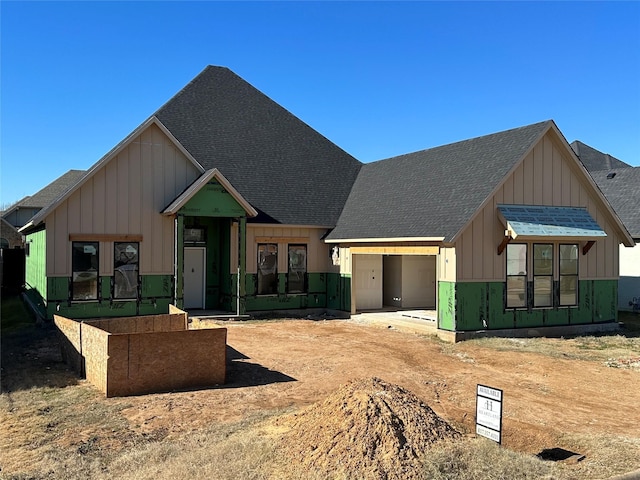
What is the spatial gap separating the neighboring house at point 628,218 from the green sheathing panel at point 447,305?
12.3 meters

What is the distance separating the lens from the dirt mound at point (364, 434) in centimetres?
643

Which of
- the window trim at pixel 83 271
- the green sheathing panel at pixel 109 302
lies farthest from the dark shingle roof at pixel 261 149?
the window trim at pixel 83 271

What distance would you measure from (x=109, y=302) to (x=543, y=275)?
13817 mm

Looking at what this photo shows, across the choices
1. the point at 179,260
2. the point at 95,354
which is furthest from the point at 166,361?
the point at 179,260

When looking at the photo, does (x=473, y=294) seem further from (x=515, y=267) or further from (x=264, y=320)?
(x=264, y=320)

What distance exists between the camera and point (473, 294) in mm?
17109

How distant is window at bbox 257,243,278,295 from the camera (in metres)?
21.6

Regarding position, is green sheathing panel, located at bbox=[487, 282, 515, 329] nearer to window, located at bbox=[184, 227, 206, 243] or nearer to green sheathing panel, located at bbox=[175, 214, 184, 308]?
green sheathing panel, located at bbox=[175, 214, 184, 308]

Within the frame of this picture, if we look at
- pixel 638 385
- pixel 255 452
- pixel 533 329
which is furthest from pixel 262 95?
pixel 255 452

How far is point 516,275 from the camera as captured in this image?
1784cm

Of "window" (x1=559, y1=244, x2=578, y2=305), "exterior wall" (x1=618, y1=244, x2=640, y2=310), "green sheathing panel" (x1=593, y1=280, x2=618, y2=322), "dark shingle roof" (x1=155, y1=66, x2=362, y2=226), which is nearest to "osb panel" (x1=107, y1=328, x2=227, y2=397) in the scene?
"dark shingle roof" (x1=155, y1=66, x2=362, y2=226)

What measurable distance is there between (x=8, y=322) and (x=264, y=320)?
8.84 meters

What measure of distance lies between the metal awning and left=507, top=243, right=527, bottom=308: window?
0.70 m

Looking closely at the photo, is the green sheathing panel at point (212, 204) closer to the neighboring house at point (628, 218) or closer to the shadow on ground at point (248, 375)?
the shadow on ground at point (248, 375)
